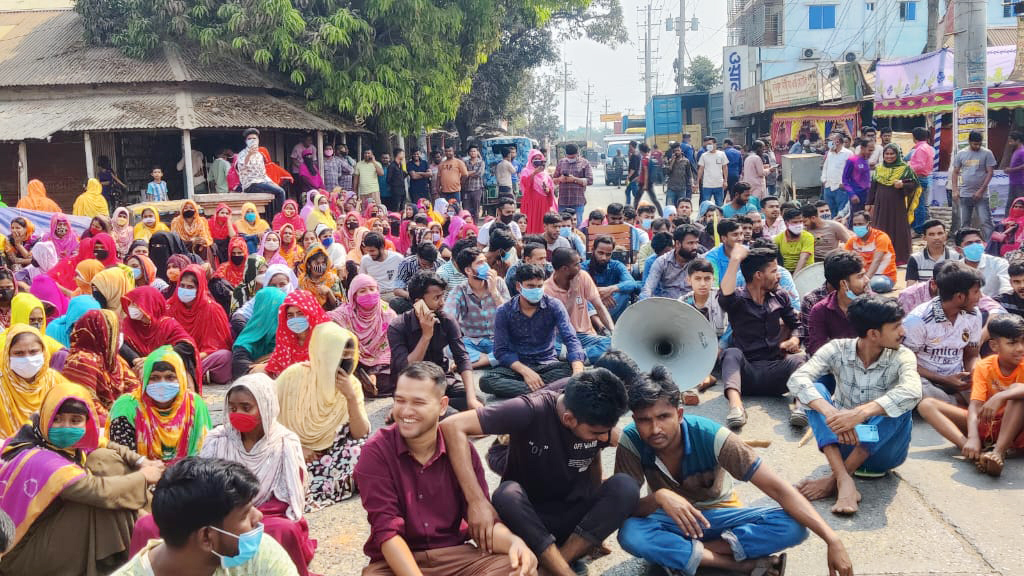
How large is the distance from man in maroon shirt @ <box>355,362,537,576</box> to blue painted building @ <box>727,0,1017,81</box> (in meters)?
41.0

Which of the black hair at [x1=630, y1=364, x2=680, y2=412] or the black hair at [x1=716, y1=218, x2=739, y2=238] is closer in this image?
the black hair at [x1=630, y1=364, x2=680, y2=412]

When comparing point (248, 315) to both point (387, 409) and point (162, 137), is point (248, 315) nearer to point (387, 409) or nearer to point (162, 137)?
point (387, 409)

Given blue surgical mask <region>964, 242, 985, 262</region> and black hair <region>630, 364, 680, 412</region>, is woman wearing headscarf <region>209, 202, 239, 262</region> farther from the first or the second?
black hair <region>630, 364, 680, 412</region>

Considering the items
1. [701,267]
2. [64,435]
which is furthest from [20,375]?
[701,267]

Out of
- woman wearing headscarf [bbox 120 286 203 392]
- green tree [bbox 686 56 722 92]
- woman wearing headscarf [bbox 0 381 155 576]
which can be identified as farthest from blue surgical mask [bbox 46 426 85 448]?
green tree [bbox 686 56 722 92]

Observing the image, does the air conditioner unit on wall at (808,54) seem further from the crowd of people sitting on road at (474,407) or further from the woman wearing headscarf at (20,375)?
the woman wearing headscarf at (20,375)

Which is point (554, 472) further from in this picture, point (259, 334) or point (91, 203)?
point (91, 203)

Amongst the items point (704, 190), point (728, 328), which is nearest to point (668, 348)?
point (728, 328)

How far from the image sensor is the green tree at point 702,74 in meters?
50.9

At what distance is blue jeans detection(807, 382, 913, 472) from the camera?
4832 millimetres

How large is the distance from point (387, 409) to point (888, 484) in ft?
11.5

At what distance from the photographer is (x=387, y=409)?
697 centimetres

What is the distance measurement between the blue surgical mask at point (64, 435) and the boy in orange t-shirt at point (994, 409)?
445 cm

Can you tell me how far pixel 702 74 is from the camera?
5181 centimetres
